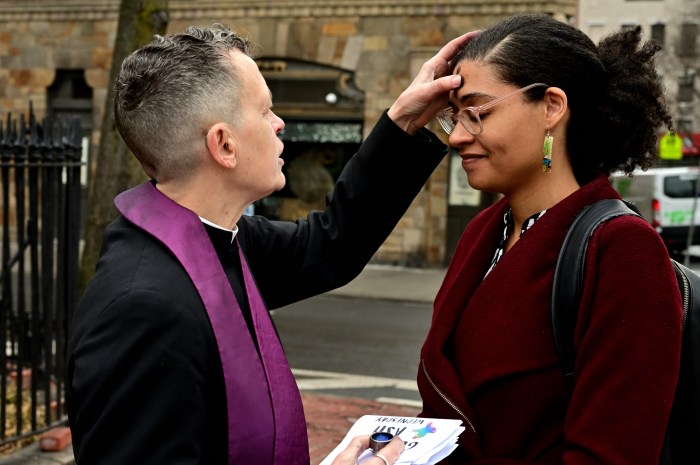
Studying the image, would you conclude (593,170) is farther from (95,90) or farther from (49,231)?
(95,90)

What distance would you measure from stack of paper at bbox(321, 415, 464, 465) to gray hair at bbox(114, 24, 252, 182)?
0.68m

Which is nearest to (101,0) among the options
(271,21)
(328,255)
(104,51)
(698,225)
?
(104,51)

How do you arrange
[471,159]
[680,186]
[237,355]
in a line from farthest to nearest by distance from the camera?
[680,186]
[471,159]
[237,355]

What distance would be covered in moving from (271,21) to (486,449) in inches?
629

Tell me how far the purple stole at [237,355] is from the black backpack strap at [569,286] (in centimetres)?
57

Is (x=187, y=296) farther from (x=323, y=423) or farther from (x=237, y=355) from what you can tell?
(x=323, y=423)

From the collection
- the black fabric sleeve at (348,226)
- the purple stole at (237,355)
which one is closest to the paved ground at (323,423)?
the black fabric sleeve at (348,226)

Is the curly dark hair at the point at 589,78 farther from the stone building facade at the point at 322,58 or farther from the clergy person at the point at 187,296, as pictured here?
the stone building facade at the point at 322,58

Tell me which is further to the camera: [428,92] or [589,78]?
[428,92]

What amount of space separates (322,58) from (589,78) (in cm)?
1505

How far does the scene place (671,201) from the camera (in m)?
19.1

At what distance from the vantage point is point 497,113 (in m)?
1.99

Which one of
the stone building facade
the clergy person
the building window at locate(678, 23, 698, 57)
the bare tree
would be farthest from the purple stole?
the building window at locate(678, 23, 698, 57)

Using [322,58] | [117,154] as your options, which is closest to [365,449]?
[117,154]
